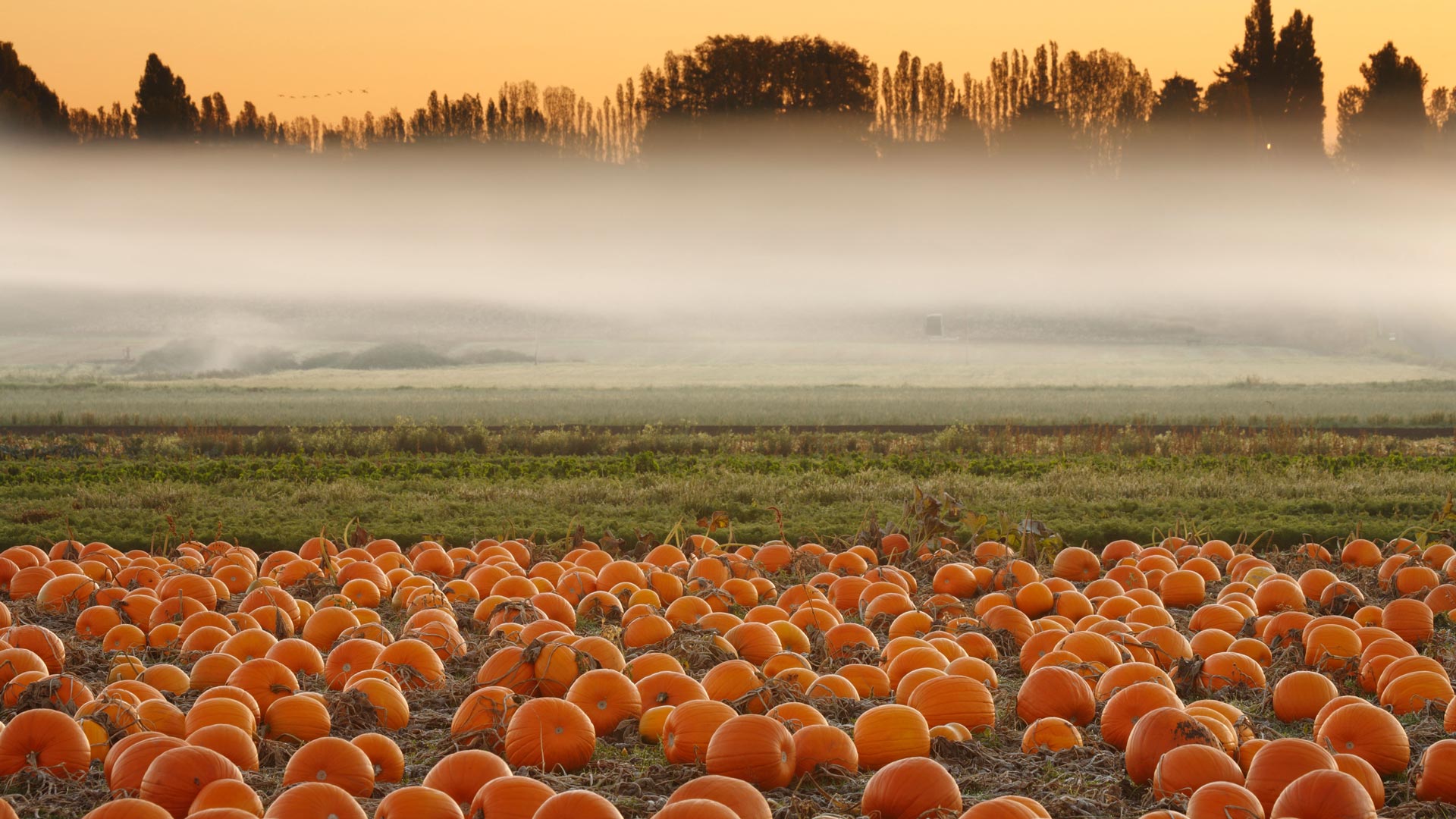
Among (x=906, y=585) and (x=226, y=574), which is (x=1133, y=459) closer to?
(x=906, y=585)

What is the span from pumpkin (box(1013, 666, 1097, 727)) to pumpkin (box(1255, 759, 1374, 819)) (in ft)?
4.42

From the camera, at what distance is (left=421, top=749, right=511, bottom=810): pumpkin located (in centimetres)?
394

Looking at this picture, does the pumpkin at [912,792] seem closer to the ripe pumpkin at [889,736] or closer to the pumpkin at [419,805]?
the ripe pumpkin at [889,736]

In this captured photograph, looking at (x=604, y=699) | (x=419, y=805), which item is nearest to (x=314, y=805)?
(x=419, y=805)

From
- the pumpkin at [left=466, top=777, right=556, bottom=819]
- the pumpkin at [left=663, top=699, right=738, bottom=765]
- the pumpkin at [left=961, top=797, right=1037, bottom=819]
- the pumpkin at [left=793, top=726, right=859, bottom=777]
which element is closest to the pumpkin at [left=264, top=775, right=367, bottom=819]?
the pumpkin at [left=466, top=777, right=556, bottom=819]

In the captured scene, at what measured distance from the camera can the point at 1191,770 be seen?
13.2 feet

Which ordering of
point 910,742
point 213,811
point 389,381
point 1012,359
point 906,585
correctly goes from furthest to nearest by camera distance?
point 1012,359 < point 389,381 < point 906,585 < point 910,742 < point 213,811

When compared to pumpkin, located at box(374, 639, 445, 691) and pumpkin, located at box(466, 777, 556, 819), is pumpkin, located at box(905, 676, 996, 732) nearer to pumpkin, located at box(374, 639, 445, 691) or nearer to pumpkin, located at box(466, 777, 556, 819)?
pumpkin, located at box(466, 777, 556, 819)

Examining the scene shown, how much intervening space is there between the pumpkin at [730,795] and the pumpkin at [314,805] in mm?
931

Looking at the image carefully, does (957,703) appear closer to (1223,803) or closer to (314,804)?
(1223,803)

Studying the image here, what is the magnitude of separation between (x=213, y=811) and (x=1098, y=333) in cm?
12129

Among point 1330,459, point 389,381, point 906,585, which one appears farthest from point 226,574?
point 389,381

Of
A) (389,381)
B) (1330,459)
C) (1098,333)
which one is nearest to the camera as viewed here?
(1330,459)

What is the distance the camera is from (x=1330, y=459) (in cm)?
1739
